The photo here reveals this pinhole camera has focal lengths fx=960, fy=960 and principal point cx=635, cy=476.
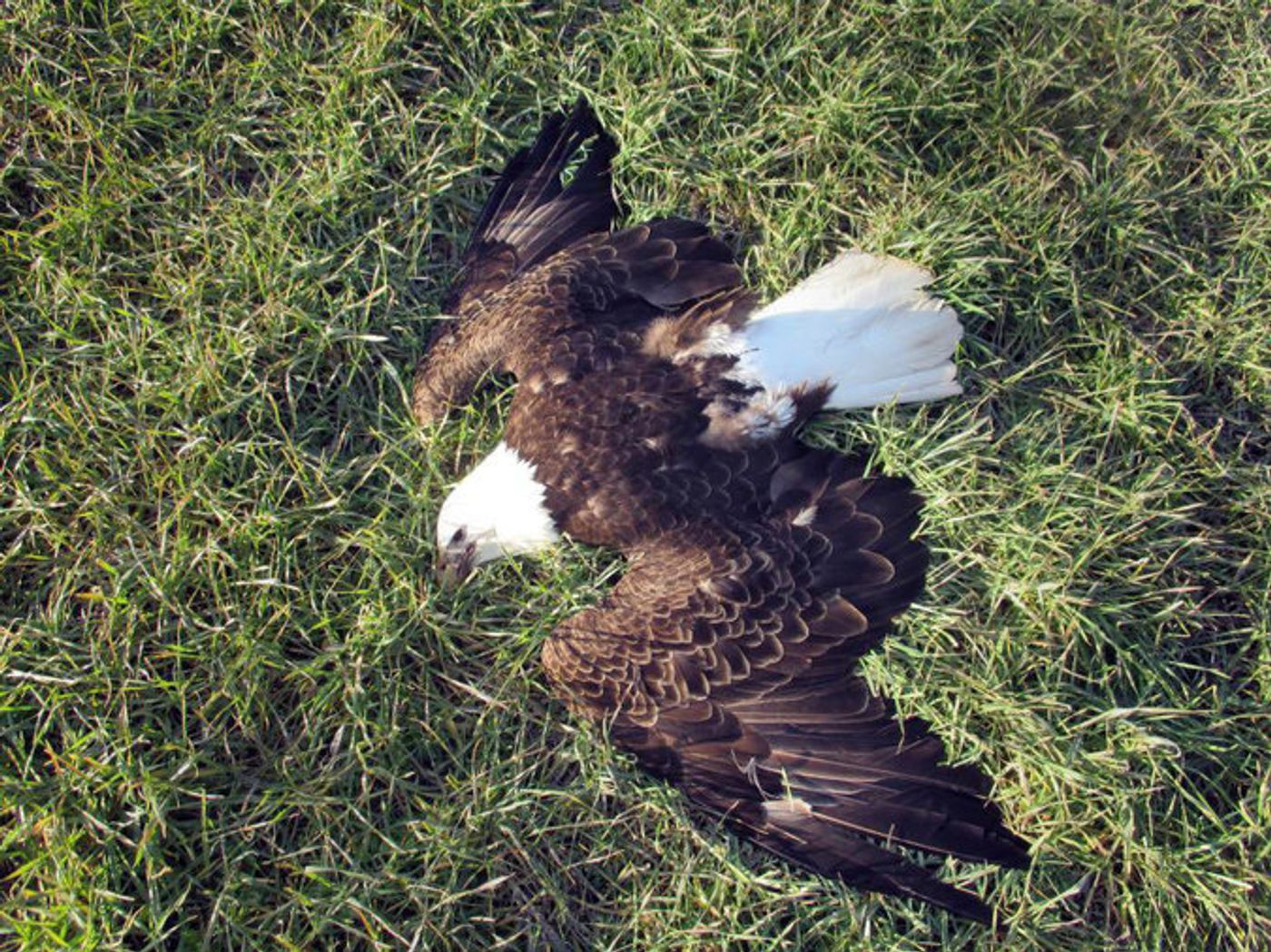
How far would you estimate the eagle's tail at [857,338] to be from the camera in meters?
2.78

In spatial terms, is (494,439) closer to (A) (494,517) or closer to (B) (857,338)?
(A) (494,517)

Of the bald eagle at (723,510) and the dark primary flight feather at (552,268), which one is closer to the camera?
the bald eagle at (723,510)

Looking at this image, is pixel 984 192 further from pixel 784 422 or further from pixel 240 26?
pixel 240 26

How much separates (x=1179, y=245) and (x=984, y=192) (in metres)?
0.71

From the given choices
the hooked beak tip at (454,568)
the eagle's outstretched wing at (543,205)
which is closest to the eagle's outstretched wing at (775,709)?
the hooked beak tip at (454,568)

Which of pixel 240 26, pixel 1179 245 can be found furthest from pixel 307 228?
pixel 1179 245

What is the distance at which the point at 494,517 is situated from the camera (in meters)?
2.70

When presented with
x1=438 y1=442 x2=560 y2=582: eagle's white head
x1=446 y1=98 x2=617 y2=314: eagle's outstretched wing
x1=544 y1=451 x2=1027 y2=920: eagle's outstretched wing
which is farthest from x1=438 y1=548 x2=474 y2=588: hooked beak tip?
x1=446 y1=98 x2=617 y2=314: eagle's outstretched wing

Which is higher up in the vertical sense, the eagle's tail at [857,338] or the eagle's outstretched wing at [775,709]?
the eagle's tail at [857,338]

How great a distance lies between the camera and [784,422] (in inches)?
109

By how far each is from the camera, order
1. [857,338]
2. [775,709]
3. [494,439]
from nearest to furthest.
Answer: [775,709] → [857,338] → [494,439]

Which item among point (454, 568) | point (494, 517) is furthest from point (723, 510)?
point (454, 568)

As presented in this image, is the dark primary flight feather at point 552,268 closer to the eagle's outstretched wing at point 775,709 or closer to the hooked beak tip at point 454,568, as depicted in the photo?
the hooked beak tip at point 454,568

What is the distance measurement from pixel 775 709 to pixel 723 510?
0.54 m
